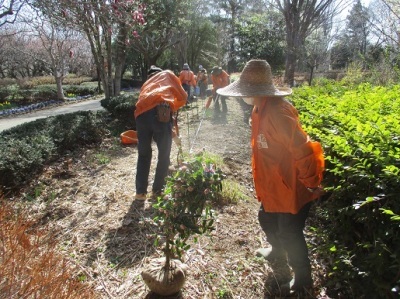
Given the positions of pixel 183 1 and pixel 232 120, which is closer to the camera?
pixel 232 120

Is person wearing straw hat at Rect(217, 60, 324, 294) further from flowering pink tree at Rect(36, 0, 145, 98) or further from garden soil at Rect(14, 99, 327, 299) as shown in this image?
flowering pink tree at Rect(36, 0, 145, 98)

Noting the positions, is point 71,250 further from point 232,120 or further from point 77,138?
point 232,120

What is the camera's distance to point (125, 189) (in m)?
4.38

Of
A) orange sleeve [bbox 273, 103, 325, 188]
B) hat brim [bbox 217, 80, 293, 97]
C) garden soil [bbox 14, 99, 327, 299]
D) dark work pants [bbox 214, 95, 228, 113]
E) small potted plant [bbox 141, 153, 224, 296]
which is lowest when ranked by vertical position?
garden soil [bbox 14, 99, 327, 299]

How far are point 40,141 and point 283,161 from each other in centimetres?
452

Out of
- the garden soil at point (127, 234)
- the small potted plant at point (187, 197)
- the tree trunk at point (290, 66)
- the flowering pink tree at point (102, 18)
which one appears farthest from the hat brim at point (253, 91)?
the tree trunk at point (290, 66)

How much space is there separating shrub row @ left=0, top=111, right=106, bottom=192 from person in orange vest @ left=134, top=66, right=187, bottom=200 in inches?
74.0

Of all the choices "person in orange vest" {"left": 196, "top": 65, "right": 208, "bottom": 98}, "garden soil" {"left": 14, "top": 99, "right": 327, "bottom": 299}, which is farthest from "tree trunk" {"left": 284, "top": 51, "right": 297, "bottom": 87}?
"garden soil" {"left": 14, "top": 99, "right": 327, "bottom": 299}

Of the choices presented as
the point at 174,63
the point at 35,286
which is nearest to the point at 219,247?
the point at 35,286

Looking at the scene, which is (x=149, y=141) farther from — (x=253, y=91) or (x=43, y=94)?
(x=43, y=94)

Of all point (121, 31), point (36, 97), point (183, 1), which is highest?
point (183, 1)

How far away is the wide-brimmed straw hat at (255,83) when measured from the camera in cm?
217

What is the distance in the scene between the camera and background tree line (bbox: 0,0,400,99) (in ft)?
26.2

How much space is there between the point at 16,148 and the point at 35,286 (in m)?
3.75
